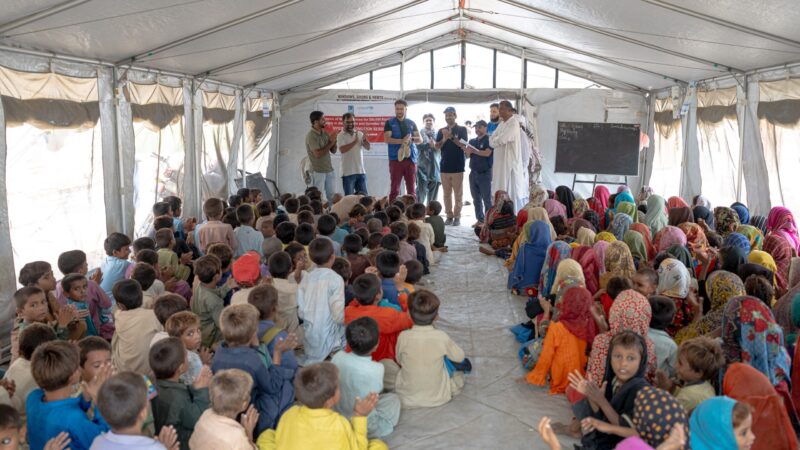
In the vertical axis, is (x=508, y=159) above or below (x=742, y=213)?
above

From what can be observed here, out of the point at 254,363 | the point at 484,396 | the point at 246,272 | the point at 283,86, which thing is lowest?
the point at 484,396

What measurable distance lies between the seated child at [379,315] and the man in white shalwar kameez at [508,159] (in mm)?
5316

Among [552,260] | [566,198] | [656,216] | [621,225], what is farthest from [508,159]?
[552,260]

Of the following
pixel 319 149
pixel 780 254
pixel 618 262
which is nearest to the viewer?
pixel 618 262

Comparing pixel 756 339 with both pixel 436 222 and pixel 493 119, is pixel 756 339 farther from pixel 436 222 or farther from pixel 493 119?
pixel 493 119

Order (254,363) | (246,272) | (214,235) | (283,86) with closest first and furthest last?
(254,363), (246,272), (214,235), (283,86)

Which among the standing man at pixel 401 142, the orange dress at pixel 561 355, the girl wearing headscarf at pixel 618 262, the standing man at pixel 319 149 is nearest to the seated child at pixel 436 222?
the standing man at pixel 401 142

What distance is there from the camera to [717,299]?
4098 millimetres

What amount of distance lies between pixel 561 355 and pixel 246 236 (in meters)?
3.24

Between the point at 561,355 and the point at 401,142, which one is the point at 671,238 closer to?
the point at 561,355

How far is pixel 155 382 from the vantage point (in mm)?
2908

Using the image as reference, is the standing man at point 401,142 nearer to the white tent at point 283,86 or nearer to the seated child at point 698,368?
the white tent at point 283,86

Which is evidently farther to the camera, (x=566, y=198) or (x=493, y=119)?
(x=493, y=119)

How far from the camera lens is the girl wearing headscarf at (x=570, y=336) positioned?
396cm
